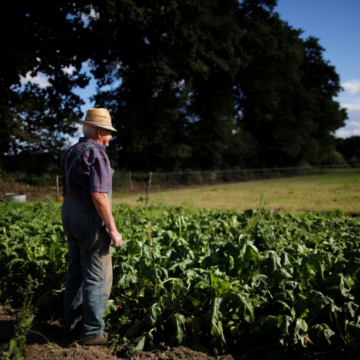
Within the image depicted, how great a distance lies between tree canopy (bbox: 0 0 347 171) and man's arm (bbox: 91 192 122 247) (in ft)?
64.0

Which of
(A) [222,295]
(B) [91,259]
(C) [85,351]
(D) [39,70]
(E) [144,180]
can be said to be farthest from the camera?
(E) [144,180]

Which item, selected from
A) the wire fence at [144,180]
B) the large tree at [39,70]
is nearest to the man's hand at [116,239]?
the wire fence at [144,180]

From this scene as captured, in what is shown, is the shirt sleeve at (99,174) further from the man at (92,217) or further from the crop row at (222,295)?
the crop row at (222,295)

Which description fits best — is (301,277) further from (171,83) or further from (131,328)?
(171,83)

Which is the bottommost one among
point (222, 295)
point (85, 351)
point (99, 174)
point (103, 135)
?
point (85, 351)

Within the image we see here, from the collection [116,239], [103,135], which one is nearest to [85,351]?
[116,239]

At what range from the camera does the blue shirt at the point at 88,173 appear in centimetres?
324

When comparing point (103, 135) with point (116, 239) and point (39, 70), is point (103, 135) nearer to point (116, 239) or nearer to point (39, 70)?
point (116, 239)

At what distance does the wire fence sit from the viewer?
66.0 ft

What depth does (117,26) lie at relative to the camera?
21.7m

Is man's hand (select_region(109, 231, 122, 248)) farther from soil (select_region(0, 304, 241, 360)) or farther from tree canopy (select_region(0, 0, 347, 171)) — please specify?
tree canopy (select_region(0, 0, 347, 171))

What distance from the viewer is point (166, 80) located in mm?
25703

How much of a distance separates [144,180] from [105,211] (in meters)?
24.4

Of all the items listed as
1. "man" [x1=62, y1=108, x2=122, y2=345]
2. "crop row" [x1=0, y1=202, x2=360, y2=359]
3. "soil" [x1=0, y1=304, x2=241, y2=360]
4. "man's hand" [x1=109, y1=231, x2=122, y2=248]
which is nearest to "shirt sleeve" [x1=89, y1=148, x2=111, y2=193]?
"man" [x1=62, y1=108, x2=122, y2=345]
